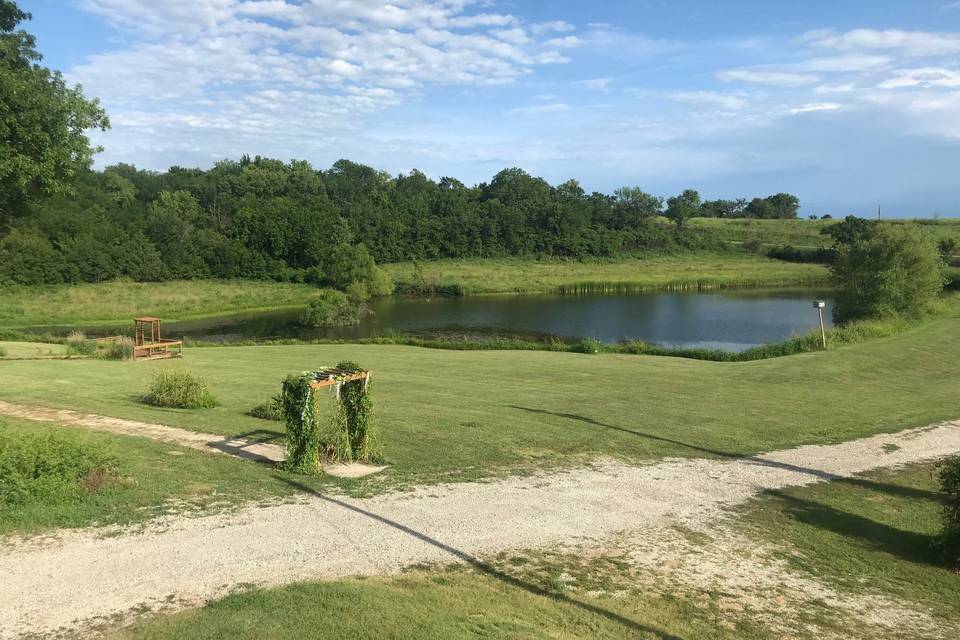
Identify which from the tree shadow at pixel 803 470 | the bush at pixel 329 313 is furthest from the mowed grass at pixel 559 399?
the bush at pixel 329 313

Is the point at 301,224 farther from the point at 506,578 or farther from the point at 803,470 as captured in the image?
the point at 506,578

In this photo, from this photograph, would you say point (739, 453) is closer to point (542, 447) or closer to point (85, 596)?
point (542, 447)

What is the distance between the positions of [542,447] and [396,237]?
3845 inches

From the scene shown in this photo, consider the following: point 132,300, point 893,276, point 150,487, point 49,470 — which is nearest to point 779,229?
point 893,276

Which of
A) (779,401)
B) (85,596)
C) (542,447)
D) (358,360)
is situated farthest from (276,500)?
(358,360)

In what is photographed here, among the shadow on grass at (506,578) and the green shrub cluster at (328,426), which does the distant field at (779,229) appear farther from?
the shadow on grass at (506,578)

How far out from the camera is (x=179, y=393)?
15.2 meters

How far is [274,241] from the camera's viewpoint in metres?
93.8

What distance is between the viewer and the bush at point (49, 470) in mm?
8359

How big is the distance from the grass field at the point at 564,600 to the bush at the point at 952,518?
0.21 meters

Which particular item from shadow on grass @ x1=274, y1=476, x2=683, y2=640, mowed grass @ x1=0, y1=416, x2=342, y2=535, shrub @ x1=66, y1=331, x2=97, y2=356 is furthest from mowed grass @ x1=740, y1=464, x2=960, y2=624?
shrub @ x1=66, y1=331, x2=97, y2=356

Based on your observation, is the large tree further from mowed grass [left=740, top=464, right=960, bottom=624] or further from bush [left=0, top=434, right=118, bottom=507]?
mowed grass [left=740, top=464, right=960, bottom=624]

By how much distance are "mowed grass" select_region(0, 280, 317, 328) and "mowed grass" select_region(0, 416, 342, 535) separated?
5222 centimetres

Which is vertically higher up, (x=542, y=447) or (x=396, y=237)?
(x=396, y=237)
